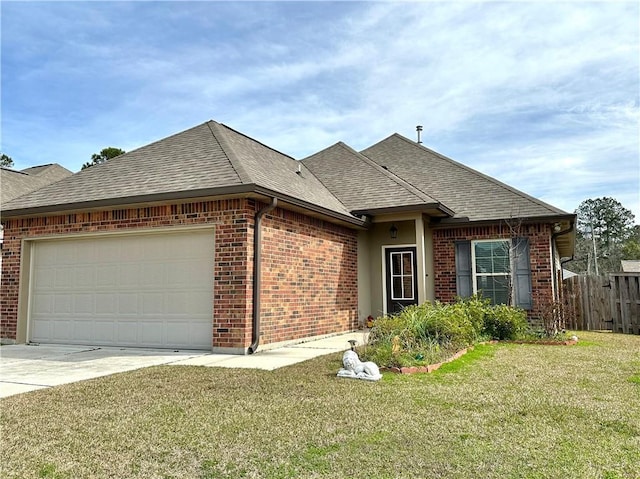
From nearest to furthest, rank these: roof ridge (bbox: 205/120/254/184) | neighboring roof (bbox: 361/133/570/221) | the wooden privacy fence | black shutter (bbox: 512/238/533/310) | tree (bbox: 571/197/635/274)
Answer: roof ridge (bbox: 205/120/254/184)
black shutter (bbox: 512/238/533/310)
neighboring roof (bbox: 361/133/570/221)
the wooden privacy fence
tree (bbox: 571/197/635/274)

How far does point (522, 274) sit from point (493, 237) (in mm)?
1130

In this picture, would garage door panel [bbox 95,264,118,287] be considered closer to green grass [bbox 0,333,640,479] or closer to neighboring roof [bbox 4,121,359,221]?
neighboring roof [bbox 4,121,359,221]

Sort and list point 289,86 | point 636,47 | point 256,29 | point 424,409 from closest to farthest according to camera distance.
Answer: point 424,409 < point 636,47 < point 256,29 < point 289,86

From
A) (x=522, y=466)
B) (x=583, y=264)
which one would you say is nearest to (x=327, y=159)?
(x=522, y=466)

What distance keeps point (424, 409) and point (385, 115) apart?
1268cm

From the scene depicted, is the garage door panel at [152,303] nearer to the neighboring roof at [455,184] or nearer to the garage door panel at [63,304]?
the garage door panel at [63,304]

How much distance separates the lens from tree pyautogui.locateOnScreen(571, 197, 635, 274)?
51.6 metres

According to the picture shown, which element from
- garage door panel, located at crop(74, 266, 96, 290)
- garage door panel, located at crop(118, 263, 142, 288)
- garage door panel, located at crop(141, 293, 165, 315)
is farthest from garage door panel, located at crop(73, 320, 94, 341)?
garage door panel, located at crop(141, 293, 165, 315)

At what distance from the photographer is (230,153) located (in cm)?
987

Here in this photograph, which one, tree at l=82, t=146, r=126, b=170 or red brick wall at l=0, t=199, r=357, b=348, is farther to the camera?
tree at l=82, t=146, r=126, b=170

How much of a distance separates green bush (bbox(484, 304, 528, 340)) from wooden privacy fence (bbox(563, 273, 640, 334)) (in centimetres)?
409

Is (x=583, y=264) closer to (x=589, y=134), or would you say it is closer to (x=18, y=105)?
(x=589, y=134)

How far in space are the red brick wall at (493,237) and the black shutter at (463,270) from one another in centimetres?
11

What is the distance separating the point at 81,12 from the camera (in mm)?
8570
